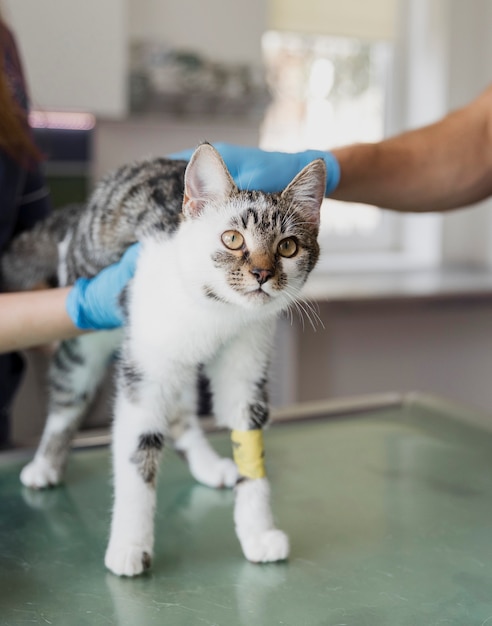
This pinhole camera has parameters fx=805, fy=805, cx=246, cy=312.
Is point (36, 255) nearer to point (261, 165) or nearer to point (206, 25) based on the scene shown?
point (261, 165)

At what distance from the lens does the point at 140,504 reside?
40.9 inches

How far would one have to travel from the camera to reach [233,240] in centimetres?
95

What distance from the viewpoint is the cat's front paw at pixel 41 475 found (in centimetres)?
133

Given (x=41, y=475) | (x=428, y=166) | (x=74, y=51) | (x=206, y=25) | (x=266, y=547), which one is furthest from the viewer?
(x=206, y=25)

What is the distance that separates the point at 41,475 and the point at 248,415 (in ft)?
1.43

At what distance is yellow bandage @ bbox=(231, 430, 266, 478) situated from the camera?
3.58 ft

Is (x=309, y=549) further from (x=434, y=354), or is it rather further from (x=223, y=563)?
(x=434, y=354)

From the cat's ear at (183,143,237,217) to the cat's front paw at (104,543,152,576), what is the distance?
0.43m

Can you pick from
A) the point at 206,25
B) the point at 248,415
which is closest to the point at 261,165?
the point at 248,415

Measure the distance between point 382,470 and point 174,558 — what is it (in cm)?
49

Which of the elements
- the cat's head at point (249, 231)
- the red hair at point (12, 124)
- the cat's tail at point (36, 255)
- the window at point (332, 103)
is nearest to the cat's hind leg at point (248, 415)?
the cat's head at point (249, 231)

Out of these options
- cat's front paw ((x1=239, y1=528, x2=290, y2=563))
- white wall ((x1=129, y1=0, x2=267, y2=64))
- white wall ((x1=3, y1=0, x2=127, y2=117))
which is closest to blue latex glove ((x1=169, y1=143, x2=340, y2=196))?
cat's front paw ((x1=239, y1=528, x2=290, y2=563))

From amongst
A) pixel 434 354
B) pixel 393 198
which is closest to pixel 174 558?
pixel 393 198

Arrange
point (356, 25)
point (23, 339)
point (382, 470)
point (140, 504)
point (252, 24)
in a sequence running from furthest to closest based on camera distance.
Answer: point (356, 25), point (252, 24), point (382, 470), point (23, 339), point (140, 504)
